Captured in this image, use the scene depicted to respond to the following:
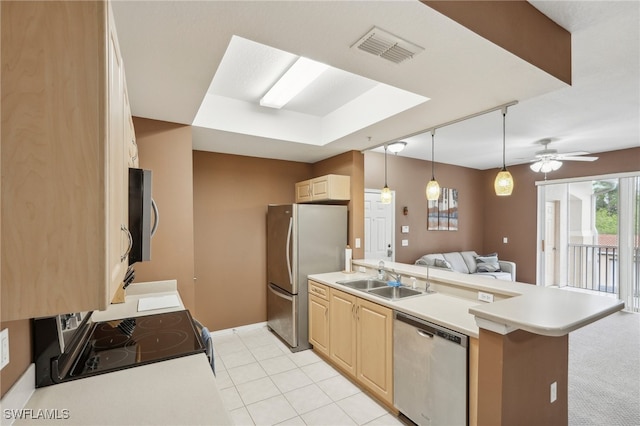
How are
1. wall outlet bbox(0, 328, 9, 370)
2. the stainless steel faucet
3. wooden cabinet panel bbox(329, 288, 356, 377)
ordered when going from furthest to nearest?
1. the stainless steel faucet
2. wooden cabinet panel bbox(329, 288, 356, 377)
3. wall outlet bbox(0, 328, 9, 370)

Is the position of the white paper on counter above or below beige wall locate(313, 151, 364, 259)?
below

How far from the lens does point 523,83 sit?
1.95 metres

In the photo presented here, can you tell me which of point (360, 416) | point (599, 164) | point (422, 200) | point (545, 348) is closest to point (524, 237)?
point (599, 164)

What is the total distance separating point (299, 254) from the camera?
11.9ft

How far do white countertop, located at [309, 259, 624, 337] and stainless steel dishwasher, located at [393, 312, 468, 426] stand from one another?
0.09 m

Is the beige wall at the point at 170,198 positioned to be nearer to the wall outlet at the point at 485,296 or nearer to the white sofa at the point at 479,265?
the wall outlet at the point at 485,296

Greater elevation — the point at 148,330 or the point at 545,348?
the point at 148,330

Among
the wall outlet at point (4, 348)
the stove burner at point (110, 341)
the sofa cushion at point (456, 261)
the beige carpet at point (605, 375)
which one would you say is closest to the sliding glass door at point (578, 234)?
the sofa cushion at point (456, 261)

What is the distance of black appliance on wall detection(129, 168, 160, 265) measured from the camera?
134 cm

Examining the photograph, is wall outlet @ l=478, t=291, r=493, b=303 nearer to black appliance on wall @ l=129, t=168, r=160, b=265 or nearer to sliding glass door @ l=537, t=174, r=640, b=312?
black appliance on wall @ l=129, t=168, r=160, b=265

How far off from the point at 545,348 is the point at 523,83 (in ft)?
5.61

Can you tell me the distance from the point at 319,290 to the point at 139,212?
2.40 m

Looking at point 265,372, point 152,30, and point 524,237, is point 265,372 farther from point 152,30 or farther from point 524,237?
point 524,237

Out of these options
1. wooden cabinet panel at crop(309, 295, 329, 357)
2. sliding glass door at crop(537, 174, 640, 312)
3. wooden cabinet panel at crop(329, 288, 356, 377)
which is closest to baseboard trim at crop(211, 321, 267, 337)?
wooden cabinet panel at crop(309, 295, 329, 357)
